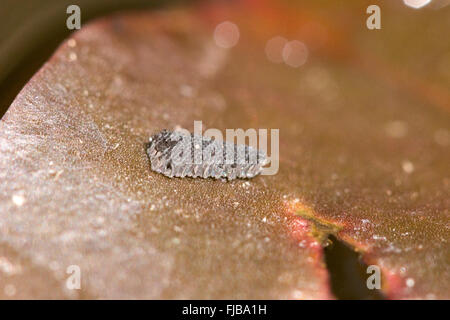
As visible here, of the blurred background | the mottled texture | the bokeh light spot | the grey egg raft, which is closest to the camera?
the mottled texture

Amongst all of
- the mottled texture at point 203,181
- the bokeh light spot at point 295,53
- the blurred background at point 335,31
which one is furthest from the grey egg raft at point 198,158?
the bokeh light spot at point 295,53

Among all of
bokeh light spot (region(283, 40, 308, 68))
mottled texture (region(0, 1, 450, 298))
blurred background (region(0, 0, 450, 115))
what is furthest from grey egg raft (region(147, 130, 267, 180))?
bokeh light spot (region(283, 40, 308, 68))

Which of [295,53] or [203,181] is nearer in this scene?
[203,181]

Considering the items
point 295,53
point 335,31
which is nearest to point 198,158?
point 295,53

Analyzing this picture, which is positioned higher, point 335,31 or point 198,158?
point 335,31

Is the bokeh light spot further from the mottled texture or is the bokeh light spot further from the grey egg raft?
the grey egg raft

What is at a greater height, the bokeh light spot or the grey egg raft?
the bokeh light spot

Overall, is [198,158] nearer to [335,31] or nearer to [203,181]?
[203,181]
